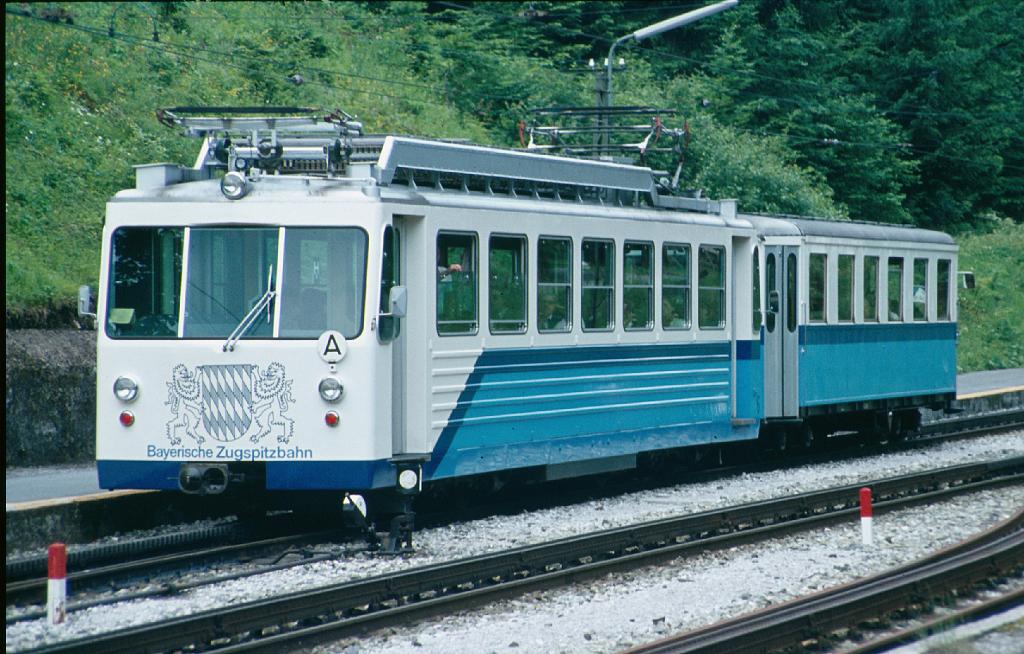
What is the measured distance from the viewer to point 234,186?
40.7 feet

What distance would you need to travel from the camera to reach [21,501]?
13172 mm

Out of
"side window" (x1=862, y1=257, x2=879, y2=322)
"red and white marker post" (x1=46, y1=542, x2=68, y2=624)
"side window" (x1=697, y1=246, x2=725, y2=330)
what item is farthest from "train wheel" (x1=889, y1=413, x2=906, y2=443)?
"red and white marker post" (x1=46, y1=542, x2=68, y2=624)

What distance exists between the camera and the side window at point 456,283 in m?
13.2

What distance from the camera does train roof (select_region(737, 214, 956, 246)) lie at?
62.5ft

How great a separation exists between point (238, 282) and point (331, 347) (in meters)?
0.96

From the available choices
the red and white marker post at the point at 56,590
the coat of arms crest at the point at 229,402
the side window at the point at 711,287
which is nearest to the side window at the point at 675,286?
the side window at the point at 711,287

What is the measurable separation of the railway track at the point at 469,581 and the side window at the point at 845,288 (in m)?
4.16

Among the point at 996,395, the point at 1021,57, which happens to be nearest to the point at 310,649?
the point at 996,395

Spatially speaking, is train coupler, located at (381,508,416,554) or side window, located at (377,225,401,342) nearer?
side window, located at (377,225,401,342)

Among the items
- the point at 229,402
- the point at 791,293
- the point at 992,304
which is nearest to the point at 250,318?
the point at 229,402

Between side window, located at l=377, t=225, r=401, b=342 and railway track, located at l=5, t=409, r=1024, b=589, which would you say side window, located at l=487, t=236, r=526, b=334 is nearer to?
side window, located at l=377, t=225, r=401, b=342

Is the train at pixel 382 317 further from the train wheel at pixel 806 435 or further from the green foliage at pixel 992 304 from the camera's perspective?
the green foliage at pixel 992 304

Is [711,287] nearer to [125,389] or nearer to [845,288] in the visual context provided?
[845,288]

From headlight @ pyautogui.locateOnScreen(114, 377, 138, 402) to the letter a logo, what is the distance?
59.3 inches
